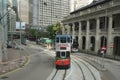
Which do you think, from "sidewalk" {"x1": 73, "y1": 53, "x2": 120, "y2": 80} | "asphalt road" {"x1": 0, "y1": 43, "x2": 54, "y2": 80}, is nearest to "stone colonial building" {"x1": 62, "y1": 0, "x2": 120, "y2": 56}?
"sidewalk" {"x1": 73, "y1": 53, "x2": 120, "y2": 80}

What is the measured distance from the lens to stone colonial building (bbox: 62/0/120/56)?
61275mm

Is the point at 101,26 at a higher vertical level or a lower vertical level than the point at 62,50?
higher

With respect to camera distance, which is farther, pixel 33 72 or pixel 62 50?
pixel 62 50

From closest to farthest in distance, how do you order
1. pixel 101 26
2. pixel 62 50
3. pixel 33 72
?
1. pixel 33 72
2. pixel 62 50
3. pixel 101 26

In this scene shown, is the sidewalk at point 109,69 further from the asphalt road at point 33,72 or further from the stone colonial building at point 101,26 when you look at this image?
the stone colonial building at point 101,26

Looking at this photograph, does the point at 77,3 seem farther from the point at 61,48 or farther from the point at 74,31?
the point at 74,31

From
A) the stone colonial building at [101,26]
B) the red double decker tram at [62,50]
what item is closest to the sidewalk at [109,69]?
the red double decker tram at [62,50]

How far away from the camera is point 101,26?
243 ft

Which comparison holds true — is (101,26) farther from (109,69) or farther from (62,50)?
(62,50)

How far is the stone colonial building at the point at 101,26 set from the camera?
61.3 meters

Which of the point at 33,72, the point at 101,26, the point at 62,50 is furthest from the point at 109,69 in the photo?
the point at 101,26

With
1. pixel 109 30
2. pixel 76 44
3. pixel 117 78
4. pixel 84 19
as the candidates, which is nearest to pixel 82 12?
pixel 84 19


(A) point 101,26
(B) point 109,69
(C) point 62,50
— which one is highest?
(A) point 101,26

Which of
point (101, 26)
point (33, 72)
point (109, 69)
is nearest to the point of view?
point (33, 72)
